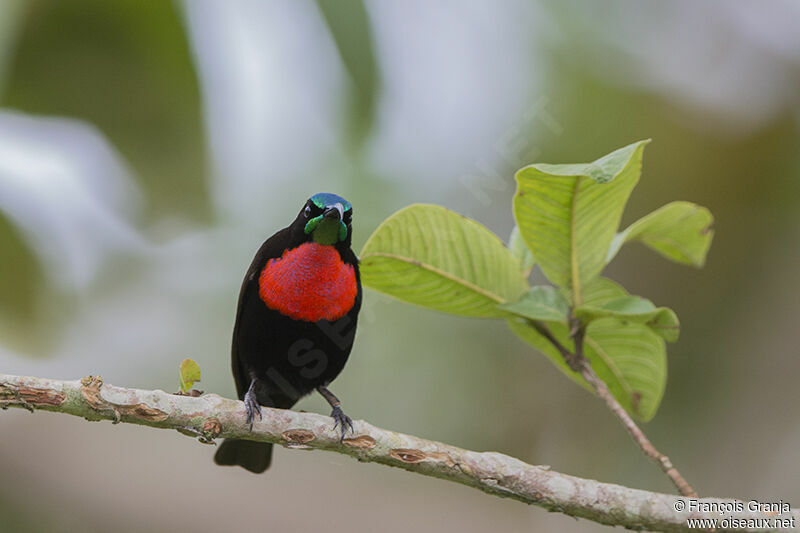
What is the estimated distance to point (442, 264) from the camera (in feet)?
6.37

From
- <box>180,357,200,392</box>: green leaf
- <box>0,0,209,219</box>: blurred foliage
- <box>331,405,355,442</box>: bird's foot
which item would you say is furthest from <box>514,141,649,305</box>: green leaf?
<box>0,0,209,219</box>: blurred foliage

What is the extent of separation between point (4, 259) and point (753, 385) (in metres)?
4.02

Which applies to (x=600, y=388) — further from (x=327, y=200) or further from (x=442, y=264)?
(x=327, y=200)

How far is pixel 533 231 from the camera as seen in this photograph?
1.87 m

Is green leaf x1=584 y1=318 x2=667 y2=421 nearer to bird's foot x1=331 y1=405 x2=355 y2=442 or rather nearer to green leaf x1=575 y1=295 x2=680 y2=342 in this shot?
green leaf x1=575 y1=295 x2=680 y2=342

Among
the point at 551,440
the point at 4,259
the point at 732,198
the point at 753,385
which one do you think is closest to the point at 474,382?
the point at 551,440

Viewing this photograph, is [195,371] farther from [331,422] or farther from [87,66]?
[87,66]

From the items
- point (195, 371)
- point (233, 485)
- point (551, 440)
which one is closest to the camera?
point (195, 371)

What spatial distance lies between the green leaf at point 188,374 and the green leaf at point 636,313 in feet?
3.03

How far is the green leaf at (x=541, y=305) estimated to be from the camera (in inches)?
72.6

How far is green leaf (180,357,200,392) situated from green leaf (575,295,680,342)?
92 centimetres

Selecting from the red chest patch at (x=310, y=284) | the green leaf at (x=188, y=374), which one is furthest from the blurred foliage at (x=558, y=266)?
the green leaf at (x=188, y=374)

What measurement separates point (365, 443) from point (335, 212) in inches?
25.6

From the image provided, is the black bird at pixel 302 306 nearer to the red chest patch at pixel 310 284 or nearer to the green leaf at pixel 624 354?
the red chest patch at pixel 310 284
